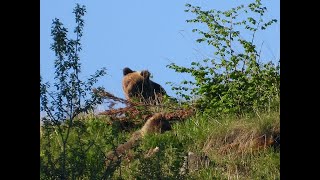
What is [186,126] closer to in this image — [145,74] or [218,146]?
[218,146]

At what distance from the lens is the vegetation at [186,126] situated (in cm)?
611

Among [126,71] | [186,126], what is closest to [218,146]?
[186,126]

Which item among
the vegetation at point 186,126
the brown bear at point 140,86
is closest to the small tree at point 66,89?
the vegetation at point 186,126

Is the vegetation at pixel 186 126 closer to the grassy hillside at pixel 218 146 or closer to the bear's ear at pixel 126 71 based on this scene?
the grassy hillside at pixel 218 146

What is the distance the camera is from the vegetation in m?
6.11

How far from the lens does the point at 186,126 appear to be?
424 inches

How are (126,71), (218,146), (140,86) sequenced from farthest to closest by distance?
(126,71)
(140,86)
(218,146)
